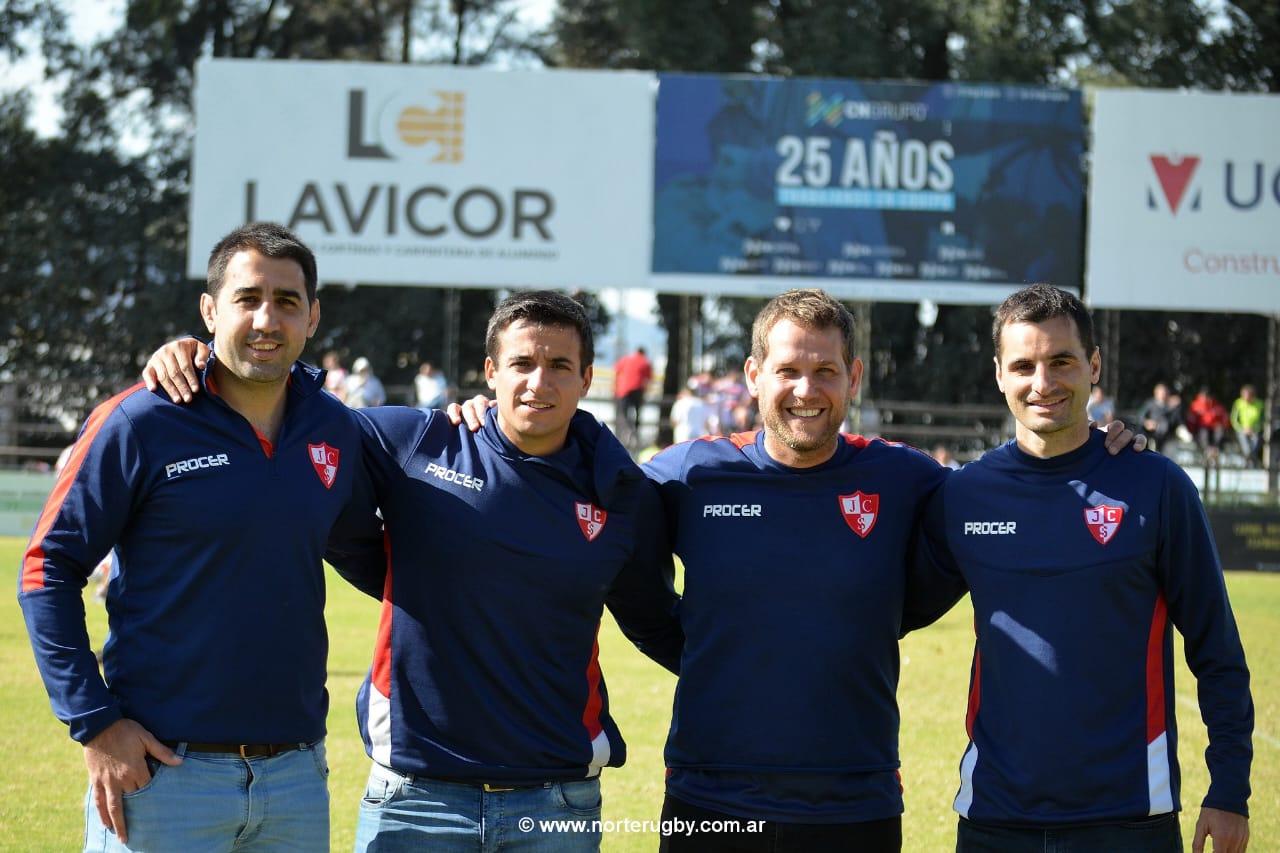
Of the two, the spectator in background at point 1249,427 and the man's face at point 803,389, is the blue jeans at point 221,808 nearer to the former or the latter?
the man's face at point 803,389

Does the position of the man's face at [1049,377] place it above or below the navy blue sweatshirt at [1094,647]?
above

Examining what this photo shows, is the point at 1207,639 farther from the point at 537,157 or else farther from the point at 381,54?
the point at 381,54

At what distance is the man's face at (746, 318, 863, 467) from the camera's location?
414cm

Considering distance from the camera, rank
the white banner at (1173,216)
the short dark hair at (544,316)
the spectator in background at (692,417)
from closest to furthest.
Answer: the short dark hair at (544,316) < the spectator in background at (692,417) < the white banner at (1173,216)

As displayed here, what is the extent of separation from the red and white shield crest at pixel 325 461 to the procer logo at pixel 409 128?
20.5 meters

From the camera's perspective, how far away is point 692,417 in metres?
23.6

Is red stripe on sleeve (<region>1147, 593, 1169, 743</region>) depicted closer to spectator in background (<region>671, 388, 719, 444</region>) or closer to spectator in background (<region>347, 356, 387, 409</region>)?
spectator in background (<region>671, 388, 719, 444</region>)

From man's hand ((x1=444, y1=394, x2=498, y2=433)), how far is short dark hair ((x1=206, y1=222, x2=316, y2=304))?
54 cm

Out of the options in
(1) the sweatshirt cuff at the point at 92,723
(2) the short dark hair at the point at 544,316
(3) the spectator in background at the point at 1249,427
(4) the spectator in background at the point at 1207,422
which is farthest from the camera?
(4) the spectator in background at the point at 1207,422

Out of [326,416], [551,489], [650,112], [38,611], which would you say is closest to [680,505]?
[551,489]

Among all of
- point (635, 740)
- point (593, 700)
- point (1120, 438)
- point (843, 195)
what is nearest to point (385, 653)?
point (593, 700)

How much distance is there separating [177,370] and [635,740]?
5.50 metres

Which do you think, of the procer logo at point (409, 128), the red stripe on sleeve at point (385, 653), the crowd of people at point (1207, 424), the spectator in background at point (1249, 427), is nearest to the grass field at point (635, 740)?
the red stripe on sleeve at point (385, 653)

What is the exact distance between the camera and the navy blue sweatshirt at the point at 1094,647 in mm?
3859
